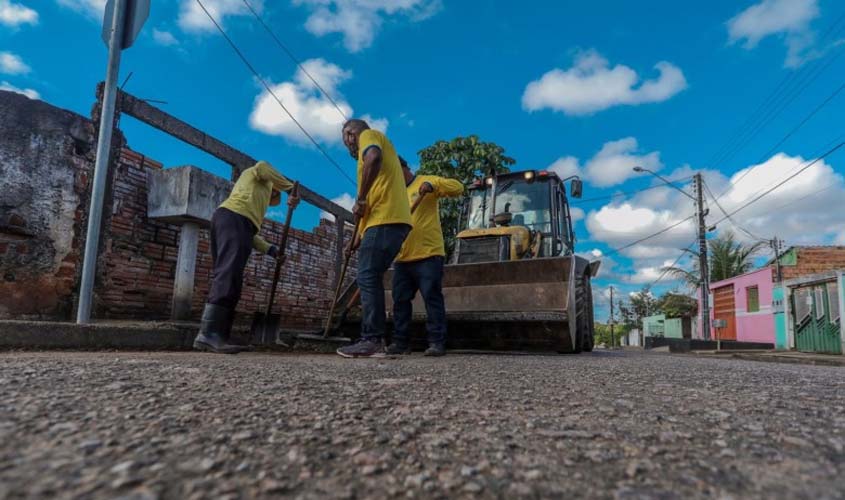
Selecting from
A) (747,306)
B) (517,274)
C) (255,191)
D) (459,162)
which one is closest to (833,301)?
(747,306)

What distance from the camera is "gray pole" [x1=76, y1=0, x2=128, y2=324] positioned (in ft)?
12.3

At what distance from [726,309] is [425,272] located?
922 inches

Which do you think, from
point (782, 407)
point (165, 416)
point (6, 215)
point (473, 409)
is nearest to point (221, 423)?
point (165, 416)

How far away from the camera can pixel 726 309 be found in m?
22.1

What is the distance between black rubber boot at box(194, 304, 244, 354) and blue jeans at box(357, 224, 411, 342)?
1060 millimetres

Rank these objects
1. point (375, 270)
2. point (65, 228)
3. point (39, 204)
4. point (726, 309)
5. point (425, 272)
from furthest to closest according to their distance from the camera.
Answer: point (726, 309), point (65, 228), point (39, 204), point (425, 272), point (375, 270)

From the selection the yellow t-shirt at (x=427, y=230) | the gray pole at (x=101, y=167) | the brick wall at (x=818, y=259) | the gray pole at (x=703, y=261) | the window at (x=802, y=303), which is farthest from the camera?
the brick wall at (x=818, y=259)

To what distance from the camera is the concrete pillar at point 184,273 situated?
5.78 meters

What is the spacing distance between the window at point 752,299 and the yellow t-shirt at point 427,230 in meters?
20.4

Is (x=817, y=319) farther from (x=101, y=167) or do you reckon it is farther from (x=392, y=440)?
(x=101, y=167)

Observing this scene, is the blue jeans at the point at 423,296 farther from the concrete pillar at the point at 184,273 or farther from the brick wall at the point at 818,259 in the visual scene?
the brick wall at the point at 818,259

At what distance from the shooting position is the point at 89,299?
379 cm

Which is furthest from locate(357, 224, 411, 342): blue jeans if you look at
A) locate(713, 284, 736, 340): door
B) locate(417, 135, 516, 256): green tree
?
locate(713, 284, 736, 340): door

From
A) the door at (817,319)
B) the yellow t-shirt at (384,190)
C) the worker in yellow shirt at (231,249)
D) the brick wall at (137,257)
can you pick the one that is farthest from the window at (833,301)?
the worker in yellow shirt at (231,249)
